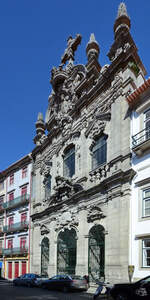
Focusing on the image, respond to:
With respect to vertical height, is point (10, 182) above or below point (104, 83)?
below

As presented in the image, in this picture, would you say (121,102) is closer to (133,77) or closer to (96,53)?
(133,77)

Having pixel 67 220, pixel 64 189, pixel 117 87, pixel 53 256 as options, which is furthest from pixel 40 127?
pixel 117 87

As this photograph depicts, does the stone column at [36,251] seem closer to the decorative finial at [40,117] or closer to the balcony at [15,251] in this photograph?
the balcony at [15,251]

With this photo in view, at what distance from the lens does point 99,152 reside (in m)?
20.5

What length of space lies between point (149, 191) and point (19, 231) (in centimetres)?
2047

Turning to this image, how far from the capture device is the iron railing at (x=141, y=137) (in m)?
15.8

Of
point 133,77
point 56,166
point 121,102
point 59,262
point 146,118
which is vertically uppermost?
point 133,77

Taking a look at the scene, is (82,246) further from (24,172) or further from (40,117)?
(40,117)

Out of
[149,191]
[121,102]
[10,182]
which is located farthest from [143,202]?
[10,182]

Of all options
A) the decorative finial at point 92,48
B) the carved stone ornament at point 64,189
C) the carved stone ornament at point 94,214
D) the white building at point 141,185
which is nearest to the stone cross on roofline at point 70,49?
the decorative finial at point 92,48

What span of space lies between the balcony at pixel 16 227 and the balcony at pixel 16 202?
215cm

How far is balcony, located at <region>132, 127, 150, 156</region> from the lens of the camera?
15273 mm

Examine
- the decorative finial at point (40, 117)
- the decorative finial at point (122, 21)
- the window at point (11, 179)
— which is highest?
the decorative finial at point (122, 21)

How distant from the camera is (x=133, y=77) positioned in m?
18.8
